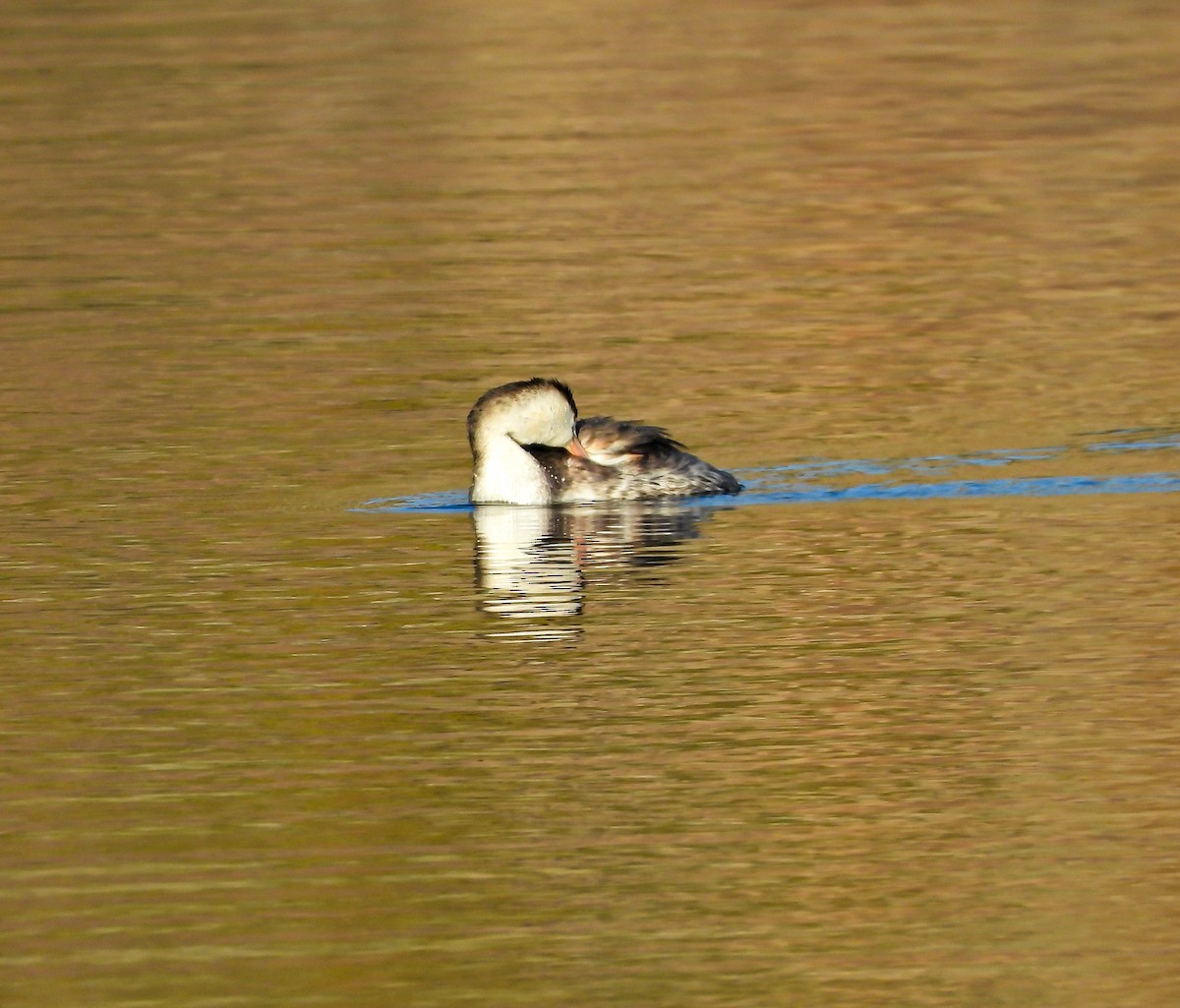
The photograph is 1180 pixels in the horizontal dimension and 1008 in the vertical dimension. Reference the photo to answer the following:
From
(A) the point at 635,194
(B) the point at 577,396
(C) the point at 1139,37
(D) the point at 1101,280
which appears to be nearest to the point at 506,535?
(B) the point at 577,396

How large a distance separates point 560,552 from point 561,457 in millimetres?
1666

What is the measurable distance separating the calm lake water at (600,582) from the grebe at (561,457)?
0.20 metres

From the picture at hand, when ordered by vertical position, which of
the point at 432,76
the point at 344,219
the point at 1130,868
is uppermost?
the point at 432,76

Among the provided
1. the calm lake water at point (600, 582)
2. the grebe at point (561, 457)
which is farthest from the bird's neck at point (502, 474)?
→ the calm lake water at point (600, 582)

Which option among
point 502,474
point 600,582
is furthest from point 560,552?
point 502,474

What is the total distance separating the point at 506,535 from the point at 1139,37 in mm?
27411

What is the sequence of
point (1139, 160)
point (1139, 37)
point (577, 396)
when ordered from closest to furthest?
point (577, 396)
point (1139, 160)
point (1139, 37)

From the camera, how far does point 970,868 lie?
933cm

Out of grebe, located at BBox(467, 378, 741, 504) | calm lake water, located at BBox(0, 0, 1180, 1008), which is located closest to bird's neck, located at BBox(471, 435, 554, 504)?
grebe, located at BBox(467, 378, 741, 504)

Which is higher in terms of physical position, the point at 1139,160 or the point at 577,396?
the point at 1139,160

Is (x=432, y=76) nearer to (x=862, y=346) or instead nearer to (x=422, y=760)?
(x=862, y=346)

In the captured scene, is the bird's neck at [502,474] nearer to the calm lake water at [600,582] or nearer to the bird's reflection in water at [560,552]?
the bird's reflection in water at [560,552]

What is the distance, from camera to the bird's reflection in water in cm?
1320

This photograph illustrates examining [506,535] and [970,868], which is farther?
[506,535]
